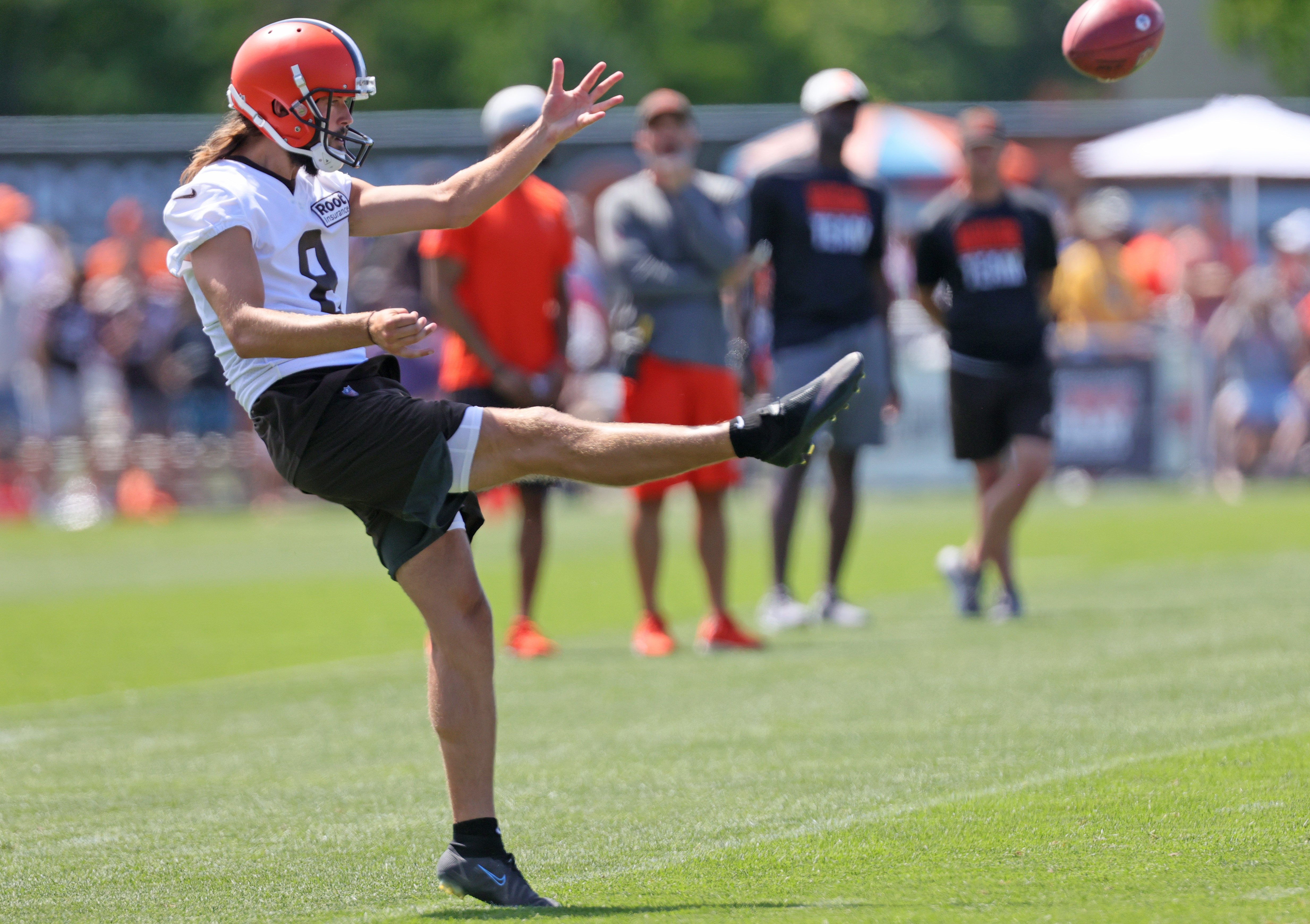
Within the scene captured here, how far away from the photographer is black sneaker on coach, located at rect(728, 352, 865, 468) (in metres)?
4.39

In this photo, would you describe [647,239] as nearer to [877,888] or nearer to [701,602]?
[701,602]

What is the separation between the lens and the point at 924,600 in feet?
35.7

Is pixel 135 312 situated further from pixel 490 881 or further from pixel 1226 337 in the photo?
pixel 490 881

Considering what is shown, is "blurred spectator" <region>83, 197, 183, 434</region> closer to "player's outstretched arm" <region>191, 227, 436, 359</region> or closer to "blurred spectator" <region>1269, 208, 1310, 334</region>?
"blurred spectator" <region>1269, 208, 1310, 334</region>

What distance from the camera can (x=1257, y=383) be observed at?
18.9 m

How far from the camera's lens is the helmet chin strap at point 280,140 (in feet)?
15.2

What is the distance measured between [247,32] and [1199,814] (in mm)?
38706

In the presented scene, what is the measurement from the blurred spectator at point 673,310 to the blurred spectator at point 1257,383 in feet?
35.4

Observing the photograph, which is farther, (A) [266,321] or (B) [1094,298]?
(B) [1094,298]

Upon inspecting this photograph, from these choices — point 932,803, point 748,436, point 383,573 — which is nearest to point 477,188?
point 748,436

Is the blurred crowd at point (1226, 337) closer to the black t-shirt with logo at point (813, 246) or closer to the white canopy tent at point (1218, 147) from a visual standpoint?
the white canopy tent at point (1218, 147)

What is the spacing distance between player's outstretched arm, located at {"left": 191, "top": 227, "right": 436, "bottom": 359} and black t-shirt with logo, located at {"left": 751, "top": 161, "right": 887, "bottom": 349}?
5451mm

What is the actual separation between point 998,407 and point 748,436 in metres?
5.83

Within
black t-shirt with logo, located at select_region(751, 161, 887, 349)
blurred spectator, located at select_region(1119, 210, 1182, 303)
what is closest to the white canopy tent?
blurred spectator, located at select_region(1119, 210, 1182, 303)
